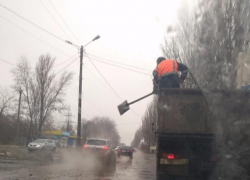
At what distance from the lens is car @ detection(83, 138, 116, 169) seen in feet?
58.1

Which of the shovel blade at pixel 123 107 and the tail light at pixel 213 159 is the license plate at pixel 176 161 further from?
the shovel blade at pixel 123 107

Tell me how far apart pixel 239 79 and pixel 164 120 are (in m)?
3.20

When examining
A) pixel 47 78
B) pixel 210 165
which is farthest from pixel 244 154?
pixel 47 78

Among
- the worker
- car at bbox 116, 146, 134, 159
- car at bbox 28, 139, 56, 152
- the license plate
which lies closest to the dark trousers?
the worker

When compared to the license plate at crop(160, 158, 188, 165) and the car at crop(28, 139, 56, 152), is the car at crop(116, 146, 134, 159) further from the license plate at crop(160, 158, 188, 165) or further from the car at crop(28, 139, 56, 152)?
the license plate at crop(160, 158, 188, 165)

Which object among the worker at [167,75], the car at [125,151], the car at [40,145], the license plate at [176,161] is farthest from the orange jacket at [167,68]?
the car at [125,151]

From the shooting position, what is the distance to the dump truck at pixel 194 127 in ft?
22.9

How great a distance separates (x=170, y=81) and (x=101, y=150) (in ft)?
33.5

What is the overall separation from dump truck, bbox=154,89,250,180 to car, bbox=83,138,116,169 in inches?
A: 419

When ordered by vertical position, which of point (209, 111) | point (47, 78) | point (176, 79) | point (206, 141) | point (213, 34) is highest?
point (47, 78)

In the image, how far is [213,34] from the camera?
43.8ft

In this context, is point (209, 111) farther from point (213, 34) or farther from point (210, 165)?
point (213, 34)

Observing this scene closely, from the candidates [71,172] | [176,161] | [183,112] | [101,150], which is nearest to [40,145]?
[101,150]

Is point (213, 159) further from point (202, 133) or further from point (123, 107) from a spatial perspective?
point (123, 107)
